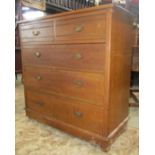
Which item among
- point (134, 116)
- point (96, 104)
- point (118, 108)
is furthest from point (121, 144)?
point (134, 116)

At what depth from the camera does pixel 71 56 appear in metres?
1.51

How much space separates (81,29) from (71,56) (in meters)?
0.25

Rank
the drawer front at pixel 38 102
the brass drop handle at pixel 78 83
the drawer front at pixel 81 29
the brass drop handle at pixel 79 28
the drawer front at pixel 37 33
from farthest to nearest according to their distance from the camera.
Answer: the drawer front at pixel 38 102, the drawer front at pixel 37 33, the brass drop handle at pixel 78 83, the brass drop handle at pixel 79 28, the drawer front at pixel 81 29

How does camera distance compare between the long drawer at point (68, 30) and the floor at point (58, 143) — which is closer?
the long drawer at point (68, 30)

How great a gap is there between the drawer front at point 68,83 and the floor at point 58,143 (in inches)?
17.0

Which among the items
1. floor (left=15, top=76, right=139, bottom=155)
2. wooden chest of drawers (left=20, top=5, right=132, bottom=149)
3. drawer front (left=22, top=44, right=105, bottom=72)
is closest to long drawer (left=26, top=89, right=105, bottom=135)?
wooden chest of drawers (left=20, top=5, right=132, bottom=149)

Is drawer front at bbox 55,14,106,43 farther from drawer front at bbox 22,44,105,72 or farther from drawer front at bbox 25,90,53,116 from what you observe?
drawer front at bbox 25,90,53,116

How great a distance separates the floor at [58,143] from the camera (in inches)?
58.0

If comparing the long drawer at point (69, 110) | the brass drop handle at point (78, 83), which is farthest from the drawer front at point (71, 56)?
the long drawer at point (69, 110)

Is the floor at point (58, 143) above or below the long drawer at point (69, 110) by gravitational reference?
below

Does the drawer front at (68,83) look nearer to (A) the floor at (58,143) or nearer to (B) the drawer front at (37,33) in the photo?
(B) the drawer front at (37,33)

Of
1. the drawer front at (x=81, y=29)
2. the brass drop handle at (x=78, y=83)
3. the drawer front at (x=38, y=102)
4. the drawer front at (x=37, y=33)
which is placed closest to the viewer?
the drawer front at (x=81, y=29)

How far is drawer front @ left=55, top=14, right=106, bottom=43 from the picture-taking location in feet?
4.22
